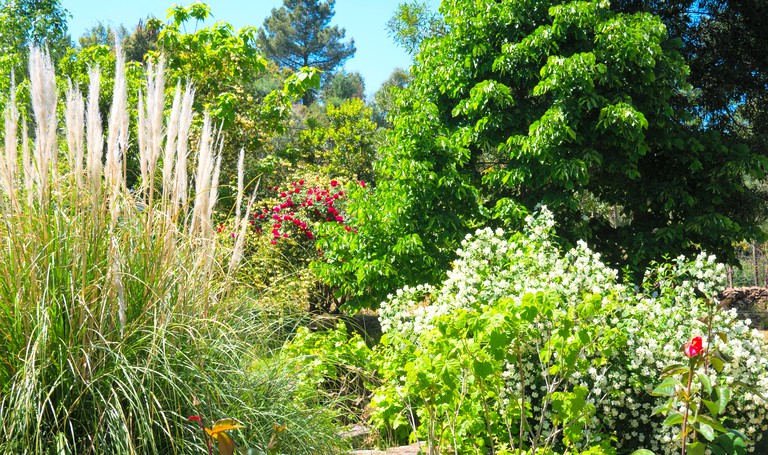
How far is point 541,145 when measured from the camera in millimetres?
6457

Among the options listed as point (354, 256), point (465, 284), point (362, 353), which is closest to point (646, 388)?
point (465, 284)

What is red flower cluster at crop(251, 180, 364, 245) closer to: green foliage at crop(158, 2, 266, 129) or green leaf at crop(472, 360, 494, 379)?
green foliage at crop(158, 2, 266, 129)

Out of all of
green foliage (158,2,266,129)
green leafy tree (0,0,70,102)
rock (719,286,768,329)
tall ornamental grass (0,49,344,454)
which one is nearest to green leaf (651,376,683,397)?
tall ornamental grass (0,49,344,454)

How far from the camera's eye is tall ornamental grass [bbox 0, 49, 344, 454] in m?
2.54

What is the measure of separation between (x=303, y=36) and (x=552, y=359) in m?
36.9

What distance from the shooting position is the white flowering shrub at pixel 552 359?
302 cm

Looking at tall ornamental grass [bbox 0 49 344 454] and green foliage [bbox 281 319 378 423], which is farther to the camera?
green foliage [bbox 281 319 378 423]

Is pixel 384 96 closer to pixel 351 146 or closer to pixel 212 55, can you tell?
pixel 351 146

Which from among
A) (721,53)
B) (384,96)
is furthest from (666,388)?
(384,96)

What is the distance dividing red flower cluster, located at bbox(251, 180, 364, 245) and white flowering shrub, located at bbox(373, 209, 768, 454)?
429 cm

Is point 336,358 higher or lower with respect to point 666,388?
higher

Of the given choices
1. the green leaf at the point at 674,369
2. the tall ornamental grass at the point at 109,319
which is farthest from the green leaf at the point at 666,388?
the tall ornamental grass at the point at 109,319

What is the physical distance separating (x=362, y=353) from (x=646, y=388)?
176 cm

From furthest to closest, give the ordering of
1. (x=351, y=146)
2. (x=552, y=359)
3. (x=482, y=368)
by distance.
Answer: (x=351, y=146) → (x=552, y=359) → (x=482, y=368)
